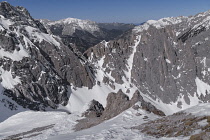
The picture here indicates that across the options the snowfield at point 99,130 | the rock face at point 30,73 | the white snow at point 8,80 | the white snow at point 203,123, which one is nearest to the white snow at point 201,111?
the white snow at point 203,123

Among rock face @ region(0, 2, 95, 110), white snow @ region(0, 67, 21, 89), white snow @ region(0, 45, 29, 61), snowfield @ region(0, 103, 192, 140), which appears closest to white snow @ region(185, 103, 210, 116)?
snowfield @ region(0, 103, 192, 140)

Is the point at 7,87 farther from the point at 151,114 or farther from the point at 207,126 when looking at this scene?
the point at 207,126

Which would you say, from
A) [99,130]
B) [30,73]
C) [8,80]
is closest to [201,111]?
[99,130]

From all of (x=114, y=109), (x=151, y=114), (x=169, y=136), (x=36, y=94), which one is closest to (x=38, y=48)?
(x=36, y=94)

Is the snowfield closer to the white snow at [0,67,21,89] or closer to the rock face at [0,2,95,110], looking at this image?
the rock face at [0,2,95,110]

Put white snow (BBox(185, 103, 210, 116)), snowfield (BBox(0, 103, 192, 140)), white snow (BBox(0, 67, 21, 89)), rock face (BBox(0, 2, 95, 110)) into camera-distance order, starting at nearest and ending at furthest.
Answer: snowfield (BBox(0, 103, 192, 140)) → white snow (BBox(185, 103, 210, 116)) → white snow (BBox(0, 67, 21, 89)) → rock face (BBox(0, 2, 95, 110))

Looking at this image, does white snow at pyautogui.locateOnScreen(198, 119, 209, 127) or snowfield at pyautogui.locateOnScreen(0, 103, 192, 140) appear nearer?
white snow at pyautogui.locateOnScreen(198, 119, 209, 127)

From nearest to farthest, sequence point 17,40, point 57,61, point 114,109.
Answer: point 114,109, point 17,40, point 57,61

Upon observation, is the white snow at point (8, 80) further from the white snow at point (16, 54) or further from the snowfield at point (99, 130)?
the snowfield at point (99, 130)

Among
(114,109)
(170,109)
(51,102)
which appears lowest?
(114,109)

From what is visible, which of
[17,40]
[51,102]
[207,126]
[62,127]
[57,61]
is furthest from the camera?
[57,61]

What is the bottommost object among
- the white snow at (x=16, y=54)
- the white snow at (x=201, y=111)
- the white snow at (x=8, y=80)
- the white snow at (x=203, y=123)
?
the white snow at (x=203, y=123)
